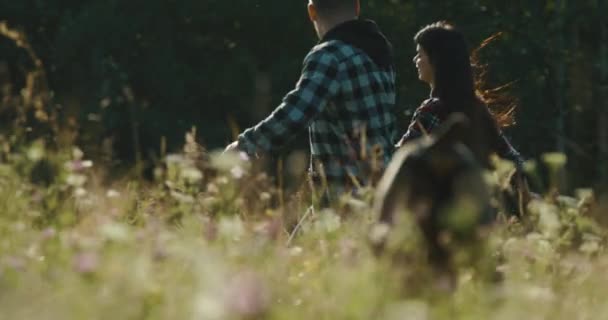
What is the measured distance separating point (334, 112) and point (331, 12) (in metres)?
0.45

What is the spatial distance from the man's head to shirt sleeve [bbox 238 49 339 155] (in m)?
0.27

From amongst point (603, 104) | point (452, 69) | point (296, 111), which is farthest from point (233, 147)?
point (603, 104)

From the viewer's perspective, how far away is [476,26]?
20.5m

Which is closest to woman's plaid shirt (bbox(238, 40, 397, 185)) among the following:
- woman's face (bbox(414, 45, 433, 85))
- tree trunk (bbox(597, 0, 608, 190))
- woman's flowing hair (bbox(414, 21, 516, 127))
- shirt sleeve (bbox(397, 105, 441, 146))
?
shirt sleeve (bbox(397, 105, 441, 146))

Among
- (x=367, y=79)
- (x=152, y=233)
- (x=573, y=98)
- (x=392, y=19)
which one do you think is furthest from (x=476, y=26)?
→ (x=152, y=233)

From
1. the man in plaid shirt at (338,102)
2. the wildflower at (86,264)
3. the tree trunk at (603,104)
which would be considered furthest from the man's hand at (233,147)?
the tree trunk at (603,104)

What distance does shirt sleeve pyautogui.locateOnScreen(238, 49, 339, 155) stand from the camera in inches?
213

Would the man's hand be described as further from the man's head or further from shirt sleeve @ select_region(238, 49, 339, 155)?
the man's head

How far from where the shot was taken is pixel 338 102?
5641 mm

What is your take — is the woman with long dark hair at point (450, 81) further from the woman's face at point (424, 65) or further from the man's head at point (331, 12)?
the man's head at point (331, 12)

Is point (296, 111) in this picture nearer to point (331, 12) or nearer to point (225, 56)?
point (331, 12)

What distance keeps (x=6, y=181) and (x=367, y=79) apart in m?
1.61

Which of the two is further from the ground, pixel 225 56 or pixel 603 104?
pixel 225 56

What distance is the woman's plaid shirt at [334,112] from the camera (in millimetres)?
5465
